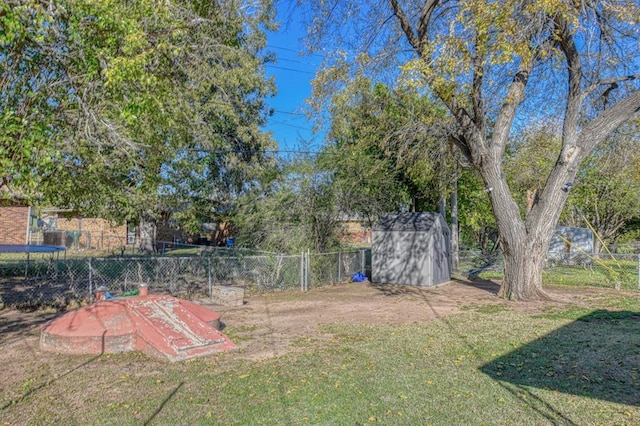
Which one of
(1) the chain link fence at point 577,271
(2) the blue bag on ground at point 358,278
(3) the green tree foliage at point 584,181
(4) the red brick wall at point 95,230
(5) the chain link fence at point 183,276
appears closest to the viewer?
(5) the chain link fence at point 183,276

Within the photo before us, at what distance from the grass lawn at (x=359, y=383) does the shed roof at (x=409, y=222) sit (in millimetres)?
7249

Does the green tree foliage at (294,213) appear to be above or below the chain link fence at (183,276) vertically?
above

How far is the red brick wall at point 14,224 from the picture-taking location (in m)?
27.3

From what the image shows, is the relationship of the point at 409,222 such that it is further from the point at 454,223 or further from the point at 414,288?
the point at 454,223

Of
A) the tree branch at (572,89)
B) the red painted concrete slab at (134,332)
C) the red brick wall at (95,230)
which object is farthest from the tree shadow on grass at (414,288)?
the red brick wall at (95,230)

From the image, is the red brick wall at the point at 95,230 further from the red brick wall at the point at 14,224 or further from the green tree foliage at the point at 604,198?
the green tree foliage at the point at 604,198

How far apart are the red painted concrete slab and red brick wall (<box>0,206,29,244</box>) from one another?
2499cm

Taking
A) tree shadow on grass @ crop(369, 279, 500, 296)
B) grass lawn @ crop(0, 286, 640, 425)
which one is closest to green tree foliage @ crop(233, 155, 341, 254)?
tree shadow on grass @ crop(369, 279, 500, 296)

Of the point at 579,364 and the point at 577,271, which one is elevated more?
the point at 577,271

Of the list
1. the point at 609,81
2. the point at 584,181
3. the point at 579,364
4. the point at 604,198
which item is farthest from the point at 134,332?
the point at 604,198

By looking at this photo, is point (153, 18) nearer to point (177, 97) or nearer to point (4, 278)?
point (177, 97)

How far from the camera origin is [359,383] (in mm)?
5109

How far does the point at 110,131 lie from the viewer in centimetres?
649

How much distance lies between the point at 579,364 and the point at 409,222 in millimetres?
9308
